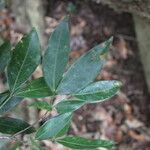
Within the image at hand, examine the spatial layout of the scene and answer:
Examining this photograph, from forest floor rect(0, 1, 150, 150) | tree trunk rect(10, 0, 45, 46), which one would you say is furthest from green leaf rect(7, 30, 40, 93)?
tree trunk rect(10, 0, 45, 46)

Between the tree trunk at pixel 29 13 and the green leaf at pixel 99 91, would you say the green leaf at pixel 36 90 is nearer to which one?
the green leaf at pixel 99 91

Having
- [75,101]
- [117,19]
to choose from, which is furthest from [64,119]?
[117,19]

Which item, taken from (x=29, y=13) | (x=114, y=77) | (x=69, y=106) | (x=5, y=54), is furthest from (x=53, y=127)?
(x=29, y=13)

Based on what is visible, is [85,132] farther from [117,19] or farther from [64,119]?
[64,119]

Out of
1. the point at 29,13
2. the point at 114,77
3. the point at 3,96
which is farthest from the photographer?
the point at 29,13

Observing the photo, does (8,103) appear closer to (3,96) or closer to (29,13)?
(3,96)

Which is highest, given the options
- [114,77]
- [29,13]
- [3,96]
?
[3,96]

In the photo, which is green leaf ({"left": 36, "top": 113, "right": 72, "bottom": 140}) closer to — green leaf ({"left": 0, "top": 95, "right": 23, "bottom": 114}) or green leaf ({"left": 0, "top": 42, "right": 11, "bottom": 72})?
green leaf ({"left": 0, "top": 95, "right": 23, "bottom": 114})

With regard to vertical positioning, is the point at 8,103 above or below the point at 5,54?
below
